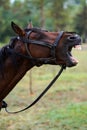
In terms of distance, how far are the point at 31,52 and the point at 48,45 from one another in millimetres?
185

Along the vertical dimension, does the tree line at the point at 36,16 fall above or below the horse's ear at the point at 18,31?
below

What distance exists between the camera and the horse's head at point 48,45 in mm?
3873

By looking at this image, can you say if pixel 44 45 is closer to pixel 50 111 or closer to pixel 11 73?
pixel 11 73

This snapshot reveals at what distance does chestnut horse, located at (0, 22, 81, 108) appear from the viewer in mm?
3887

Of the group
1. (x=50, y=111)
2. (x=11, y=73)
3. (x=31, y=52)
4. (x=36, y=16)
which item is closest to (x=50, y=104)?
(x=50, y=111)

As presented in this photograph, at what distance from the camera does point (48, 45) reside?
392cm

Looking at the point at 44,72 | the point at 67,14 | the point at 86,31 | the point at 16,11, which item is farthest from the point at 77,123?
the point at 16,11

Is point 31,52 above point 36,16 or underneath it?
above

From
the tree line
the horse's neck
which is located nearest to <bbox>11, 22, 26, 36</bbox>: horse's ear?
the horse's neck

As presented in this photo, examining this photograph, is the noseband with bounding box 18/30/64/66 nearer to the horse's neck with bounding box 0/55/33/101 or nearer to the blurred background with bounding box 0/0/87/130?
the horse's neck with bounding box 0/55/33/101

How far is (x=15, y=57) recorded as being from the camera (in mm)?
4012

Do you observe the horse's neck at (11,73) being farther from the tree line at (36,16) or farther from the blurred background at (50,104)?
the tree line at (36,16)

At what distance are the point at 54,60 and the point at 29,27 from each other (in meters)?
0.47

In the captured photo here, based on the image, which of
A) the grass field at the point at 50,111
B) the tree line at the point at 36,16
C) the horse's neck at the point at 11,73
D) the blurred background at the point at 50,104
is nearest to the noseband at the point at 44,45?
the horse's neck at the point at 11,73
